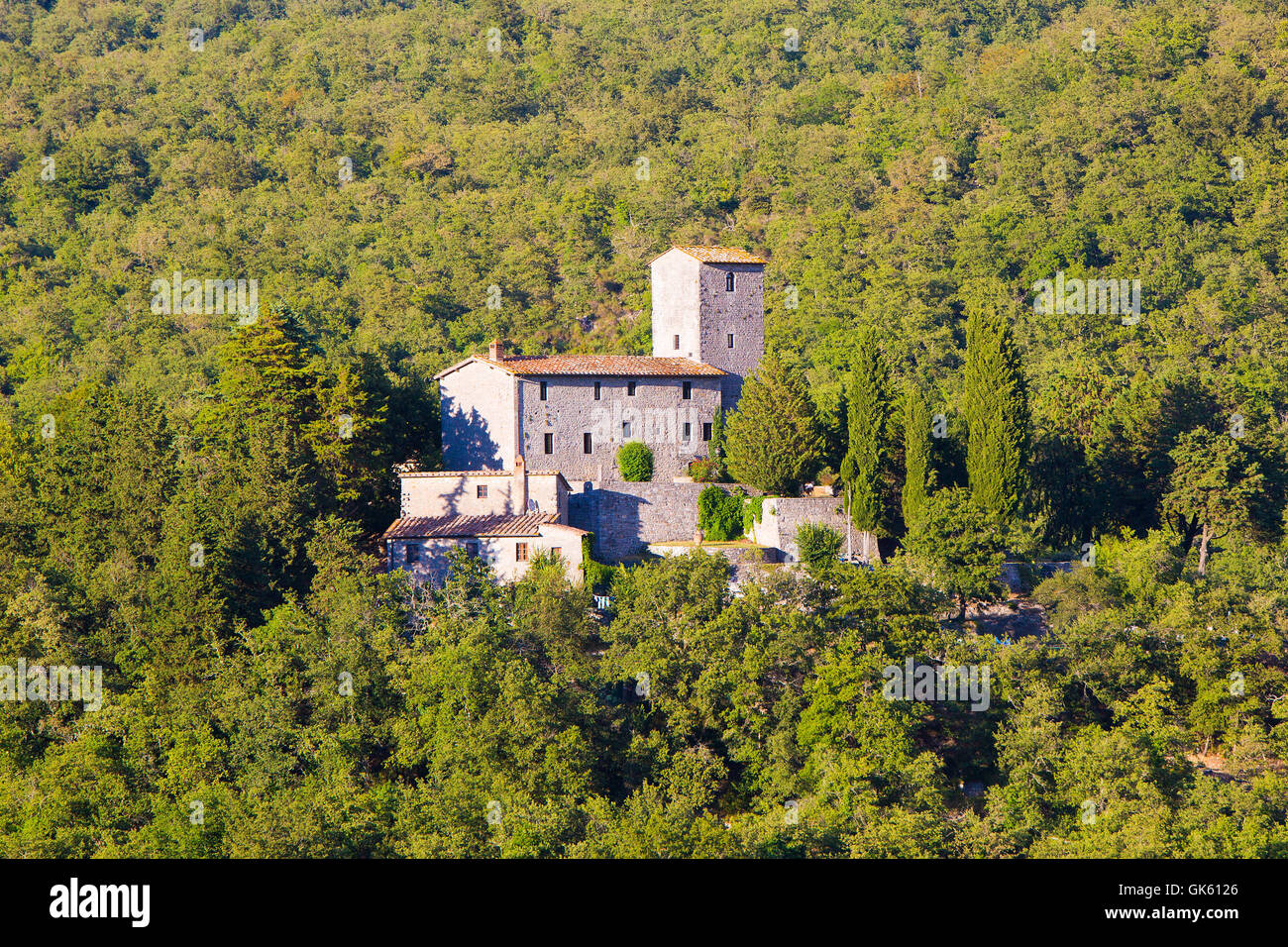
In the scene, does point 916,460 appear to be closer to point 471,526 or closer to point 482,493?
point 482,493

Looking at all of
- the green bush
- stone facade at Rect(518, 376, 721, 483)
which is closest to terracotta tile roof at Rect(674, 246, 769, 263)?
stone facade at Rect(518, 376, 721, 483)

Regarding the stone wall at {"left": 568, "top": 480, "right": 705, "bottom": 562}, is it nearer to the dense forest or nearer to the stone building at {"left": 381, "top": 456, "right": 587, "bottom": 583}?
the stone building at {"left": 381, "top": 456, "right": 587, "bottom": 583}

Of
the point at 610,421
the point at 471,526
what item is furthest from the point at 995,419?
the point at 471,526

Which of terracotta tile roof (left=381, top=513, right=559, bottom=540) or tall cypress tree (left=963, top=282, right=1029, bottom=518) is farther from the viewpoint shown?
tall cypress tree (left=963, top=282, right=1029, bottom=518)

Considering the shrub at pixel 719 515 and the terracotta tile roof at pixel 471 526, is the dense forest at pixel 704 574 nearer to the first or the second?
the shrub at pixel 719 515

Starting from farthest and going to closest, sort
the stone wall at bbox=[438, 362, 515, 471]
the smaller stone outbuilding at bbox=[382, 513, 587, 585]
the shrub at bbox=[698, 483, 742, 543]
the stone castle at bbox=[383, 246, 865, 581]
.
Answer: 1. the stone wall at bbox=[438, 362, 515, 471]
2. the shrub at bbox=[698, 483, 742, 543]
3. the stone castle at bbox=[383, 246, 865, 581]
4. the smaller stone outbuilding at bbox=[382, 513, 587, 585]

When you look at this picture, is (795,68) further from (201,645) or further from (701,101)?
(201,645)
